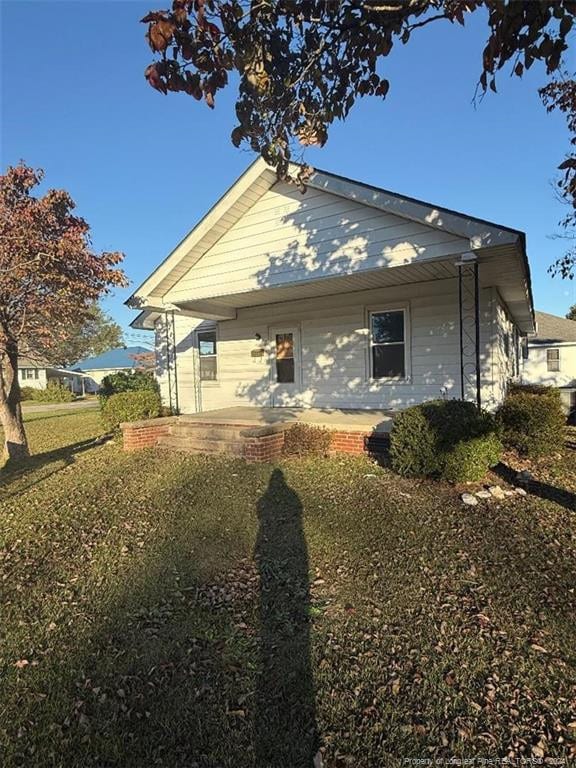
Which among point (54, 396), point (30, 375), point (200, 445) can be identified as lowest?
point (200, 445)

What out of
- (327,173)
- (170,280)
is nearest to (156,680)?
(327,173)

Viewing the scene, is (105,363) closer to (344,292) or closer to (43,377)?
(43,377)

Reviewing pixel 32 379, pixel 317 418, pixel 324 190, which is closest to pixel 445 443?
pixel 317 418

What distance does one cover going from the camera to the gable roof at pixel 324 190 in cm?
686

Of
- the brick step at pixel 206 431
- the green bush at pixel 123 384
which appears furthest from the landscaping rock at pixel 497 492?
the green bush at pixel 123 384

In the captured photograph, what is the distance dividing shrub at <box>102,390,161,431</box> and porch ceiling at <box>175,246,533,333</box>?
2365mm

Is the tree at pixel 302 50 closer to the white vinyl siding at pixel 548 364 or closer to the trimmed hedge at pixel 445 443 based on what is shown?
the trimmed hedge at pixel 445 443

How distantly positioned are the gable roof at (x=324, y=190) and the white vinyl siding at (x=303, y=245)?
163mm

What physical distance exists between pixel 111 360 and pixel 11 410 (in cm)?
4372

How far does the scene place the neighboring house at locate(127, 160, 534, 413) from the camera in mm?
7707

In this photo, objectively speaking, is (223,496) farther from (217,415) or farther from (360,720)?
(217,415)

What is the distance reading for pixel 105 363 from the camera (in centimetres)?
5075

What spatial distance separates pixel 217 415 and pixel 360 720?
8614mm

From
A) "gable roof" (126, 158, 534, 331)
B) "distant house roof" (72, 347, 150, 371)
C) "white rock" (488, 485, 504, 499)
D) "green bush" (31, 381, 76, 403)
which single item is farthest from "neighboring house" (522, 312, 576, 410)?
"distant house roof" (72, 347, 150, 371)
